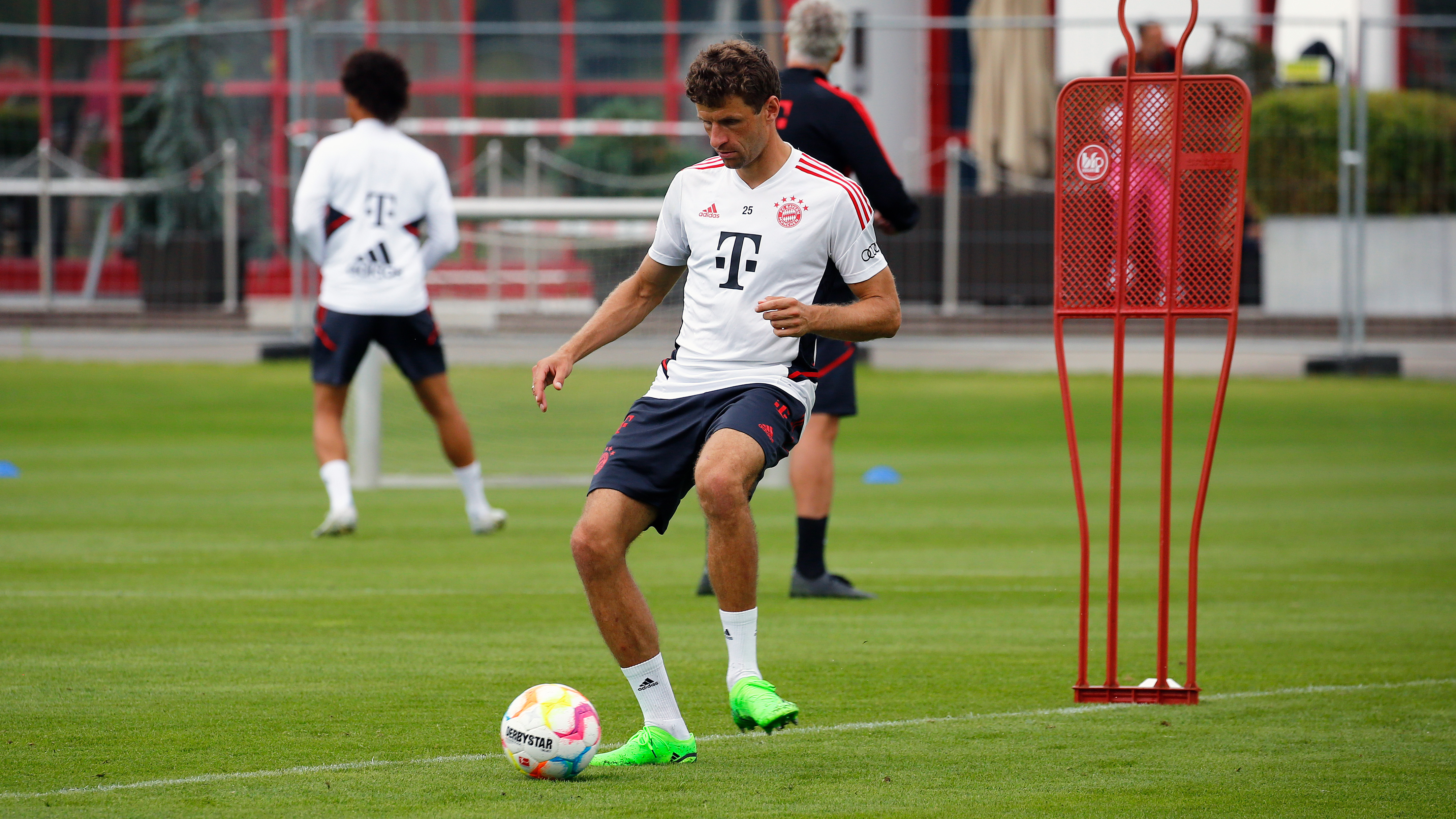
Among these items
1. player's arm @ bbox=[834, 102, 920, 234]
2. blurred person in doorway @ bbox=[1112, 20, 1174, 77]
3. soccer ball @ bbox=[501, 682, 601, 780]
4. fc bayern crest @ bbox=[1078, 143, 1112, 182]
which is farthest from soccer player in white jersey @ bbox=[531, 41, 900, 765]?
blurred person in doorway @ bbox=[1112, 20, 1174, 77]

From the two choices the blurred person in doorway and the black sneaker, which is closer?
the black sneaker

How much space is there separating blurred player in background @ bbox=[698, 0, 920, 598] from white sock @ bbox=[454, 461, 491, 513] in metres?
2.19

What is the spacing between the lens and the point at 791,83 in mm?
7363

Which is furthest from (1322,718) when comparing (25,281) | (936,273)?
A: (25,281)

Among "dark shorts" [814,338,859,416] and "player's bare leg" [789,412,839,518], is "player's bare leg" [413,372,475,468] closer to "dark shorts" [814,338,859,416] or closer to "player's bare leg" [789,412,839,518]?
"player's bare leg" [789,412,839,518]

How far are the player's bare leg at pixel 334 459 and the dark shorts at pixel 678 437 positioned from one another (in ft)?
14.6

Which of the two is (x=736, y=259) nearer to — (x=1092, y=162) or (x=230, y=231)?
(x=1092, y=162)

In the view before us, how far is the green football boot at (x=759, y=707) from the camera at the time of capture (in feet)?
14.6

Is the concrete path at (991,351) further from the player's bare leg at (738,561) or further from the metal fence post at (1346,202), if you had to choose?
the player's bare leg at (738,561)

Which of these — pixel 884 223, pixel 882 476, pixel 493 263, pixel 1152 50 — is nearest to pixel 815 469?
pixel 884 223

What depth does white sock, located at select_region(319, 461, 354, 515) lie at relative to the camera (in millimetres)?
9062

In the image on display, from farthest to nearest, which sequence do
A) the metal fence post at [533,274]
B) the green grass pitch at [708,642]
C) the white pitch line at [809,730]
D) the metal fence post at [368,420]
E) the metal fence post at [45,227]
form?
the metal fence post at [45,227] < the metal fence post at [533,274] < the metal fence post at [368,420] < the green grass pitch at [708,642] < the white pitch line at [809,730]

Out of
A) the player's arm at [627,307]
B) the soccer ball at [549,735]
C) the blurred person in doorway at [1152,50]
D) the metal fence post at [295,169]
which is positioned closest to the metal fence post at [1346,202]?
the blurred person in doorway at [1152,50]

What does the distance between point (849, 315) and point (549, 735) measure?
133 cm
